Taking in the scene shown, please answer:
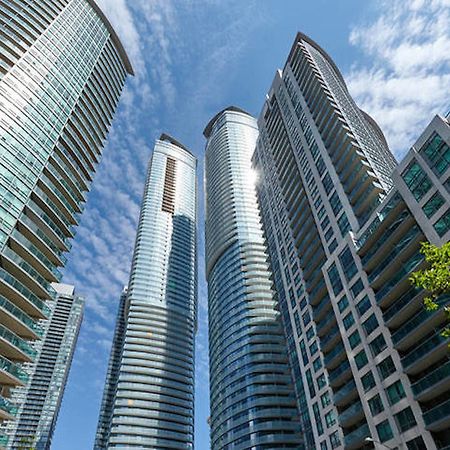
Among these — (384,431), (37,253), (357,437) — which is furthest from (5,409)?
(384,431)

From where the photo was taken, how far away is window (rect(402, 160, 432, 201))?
4366cm

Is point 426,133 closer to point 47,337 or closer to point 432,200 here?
point 432,200

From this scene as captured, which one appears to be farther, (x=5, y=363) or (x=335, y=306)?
(x=335, y=306)

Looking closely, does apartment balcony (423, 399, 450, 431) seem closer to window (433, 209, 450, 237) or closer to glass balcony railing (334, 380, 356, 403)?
glass balcony railing (334, 380, 356, 403)

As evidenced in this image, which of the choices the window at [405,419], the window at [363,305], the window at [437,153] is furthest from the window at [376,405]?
the window at [437,153]

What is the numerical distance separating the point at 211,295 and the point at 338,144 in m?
73.5

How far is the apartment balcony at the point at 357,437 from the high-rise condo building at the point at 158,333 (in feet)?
266

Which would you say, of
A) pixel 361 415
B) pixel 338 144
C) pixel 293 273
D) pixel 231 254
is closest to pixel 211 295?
pixel 231 254

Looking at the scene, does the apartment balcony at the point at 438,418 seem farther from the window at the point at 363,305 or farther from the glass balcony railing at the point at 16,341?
the glass balcony railing at the point at 16,341

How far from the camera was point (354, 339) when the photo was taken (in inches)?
1964

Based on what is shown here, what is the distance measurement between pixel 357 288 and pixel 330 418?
18.0 metres

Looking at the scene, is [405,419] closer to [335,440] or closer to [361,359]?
[361,359]

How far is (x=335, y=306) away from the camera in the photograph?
55438 millimetres

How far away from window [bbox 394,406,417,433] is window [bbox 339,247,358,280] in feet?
59.3
